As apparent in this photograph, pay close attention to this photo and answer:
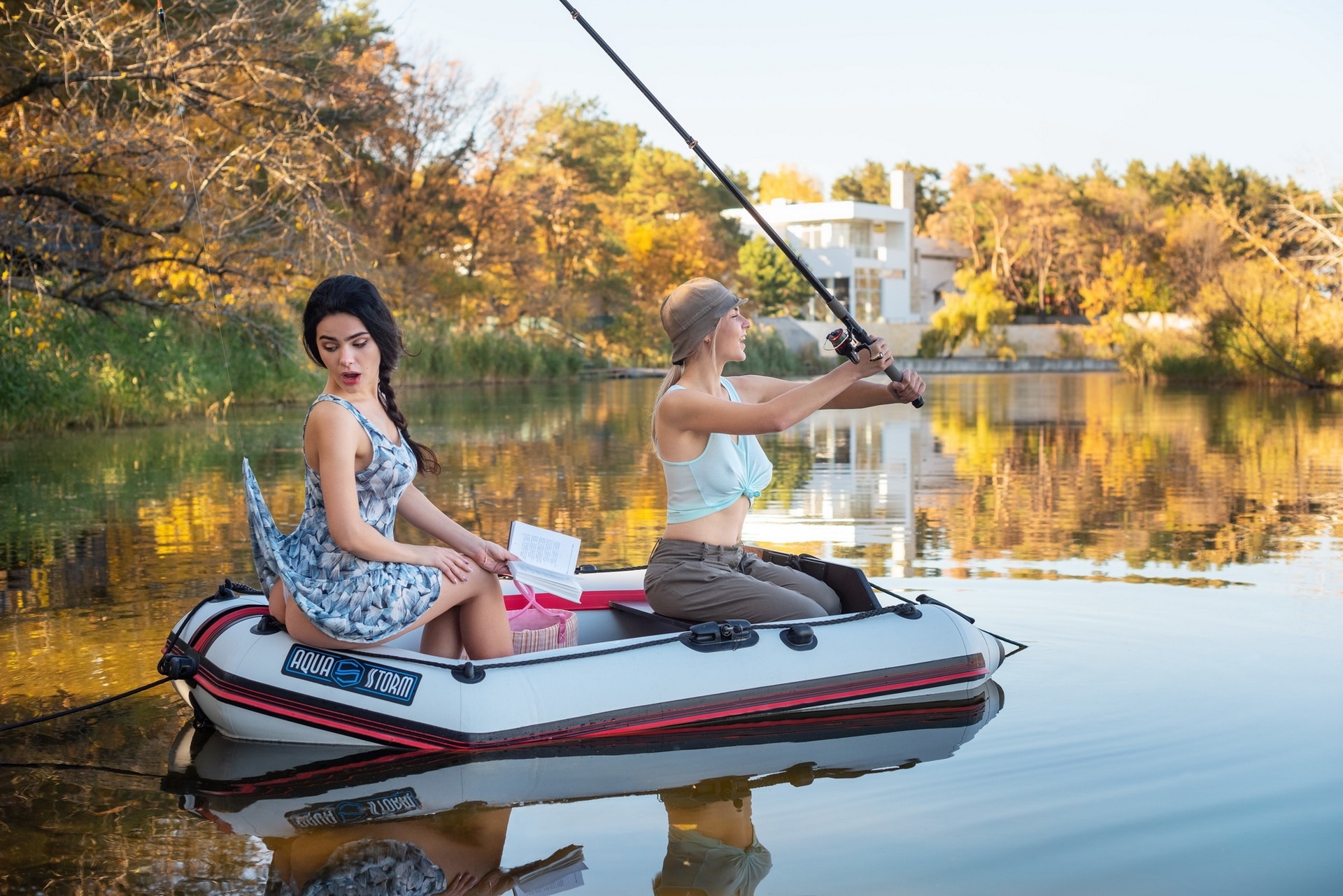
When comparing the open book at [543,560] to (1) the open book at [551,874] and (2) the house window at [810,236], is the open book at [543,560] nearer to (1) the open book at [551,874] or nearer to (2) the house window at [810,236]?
(1) the open book at [551,874]

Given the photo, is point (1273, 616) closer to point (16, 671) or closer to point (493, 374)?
point (16, 671)

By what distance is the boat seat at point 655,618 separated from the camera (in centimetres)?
488

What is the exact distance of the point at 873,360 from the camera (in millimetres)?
4672

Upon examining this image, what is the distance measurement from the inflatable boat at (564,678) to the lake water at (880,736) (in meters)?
0.13

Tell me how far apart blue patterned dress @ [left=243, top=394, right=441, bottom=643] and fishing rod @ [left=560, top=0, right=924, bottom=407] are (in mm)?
1599

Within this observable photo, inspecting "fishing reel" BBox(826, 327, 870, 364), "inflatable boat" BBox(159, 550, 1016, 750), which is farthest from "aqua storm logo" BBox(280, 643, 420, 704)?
"fishing reel" BBox(826, 327, 870, 364)

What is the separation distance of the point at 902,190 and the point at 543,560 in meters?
62.8

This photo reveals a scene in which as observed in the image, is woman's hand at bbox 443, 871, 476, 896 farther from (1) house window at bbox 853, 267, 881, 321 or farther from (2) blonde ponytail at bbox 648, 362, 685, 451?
(1) house window at bbox 853, 267, 881, 321

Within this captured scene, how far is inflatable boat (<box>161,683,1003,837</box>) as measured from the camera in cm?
385

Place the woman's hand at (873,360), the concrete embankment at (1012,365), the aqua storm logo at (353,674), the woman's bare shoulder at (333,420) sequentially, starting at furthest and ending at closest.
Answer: the concrete embankment at (1012,365) < the woman's hand at (873,360) < the aqua storm logo at (353,674) < the woman's bare shoulder at (333,420)

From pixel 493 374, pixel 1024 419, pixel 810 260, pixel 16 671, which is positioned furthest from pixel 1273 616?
pixel 810 260

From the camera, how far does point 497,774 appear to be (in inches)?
164

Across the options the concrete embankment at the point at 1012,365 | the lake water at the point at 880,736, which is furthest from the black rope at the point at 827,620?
the concrete embankment at the point at 1012,365

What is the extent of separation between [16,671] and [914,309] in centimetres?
6210
